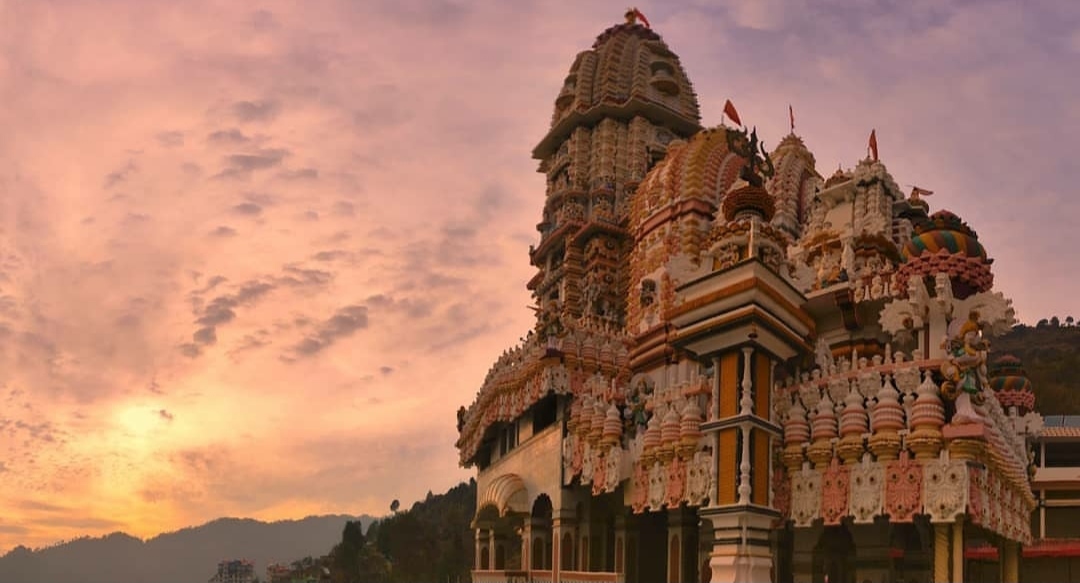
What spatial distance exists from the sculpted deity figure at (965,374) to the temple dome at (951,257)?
2053 mm

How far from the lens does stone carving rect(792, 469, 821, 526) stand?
2086 centimetres

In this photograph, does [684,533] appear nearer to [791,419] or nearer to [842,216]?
[791,419]

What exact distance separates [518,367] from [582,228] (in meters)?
11.3

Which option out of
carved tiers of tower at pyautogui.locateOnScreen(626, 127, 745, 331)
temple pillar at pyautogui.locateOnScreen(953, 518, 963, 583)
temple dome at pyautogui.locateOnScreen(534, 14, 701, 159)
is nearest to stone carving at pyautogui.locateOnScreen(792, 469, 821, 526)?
temple pillar at pyautogui.locateOnScreen(953, 518, 963, 583)

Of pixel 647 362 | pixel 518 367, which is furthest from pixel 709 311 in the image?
pixel 518 367

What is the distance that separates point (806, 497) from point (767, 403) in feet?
7.34

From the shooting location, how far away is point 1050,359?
94750 millimetres

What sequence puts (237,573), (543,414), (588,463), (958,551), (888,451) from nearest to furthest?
(958,551)
(888,451)
(588,463)
(543,414)
(237,573)

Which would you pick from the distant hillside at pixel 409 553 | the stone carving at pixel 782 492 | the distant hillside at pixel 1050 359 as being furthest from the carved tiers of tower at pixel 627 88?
the distant hillside at pixel 409 553

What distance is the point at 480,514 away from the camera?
38125 mm

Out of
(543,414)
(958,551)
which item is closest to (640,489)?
(958,551)

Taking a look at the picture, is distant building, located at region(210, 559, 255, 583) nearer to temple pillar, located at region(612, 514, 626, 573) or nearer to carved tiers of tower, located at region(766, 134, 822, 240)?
temple pillar, located at region(612, 514, 626, 573)

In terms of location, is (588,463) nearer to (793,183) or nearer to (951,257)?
(951,257)

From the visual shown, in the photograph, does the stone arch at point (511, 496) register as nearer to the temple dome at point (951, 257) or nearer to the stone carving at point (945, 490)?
the temple dome at point (951, 257)
